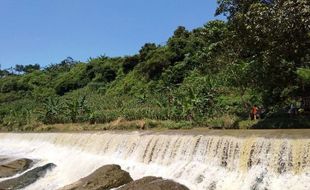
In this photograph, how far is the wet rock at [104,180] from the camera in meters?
17.0

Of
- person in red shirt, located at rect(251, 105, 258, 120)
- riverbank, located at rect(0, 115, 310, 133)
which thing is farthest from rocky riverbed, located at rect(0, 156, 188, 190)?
person in red shirt, located at rect(251, 105, 258, 120)

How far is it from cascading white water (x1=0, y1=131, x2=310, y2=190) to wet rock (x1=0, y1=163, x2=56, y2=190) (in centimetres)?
41

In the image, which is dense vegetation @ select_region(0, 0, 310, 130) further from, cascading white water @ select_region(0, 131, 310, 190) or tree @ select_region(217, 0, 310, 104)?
cascading white water @ select_region(0, 131, 310, 190)

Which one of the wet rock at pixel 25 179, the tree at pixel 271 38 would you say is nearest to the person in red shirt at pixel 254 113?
the tree at pixel 271 38

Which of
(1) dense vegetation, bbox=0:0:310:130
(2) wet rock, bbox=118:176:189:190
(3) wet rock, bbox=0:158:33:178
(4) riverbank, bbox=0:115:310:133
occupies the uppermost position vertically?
(1) dense vegetation, bbox=0:0:310:130

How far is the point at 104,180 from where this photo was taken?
17.2 m

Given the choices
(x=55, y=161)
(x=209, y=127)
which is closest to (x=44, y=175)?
(x=55, y=161)

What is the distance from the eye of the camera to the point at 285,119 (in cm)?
2148

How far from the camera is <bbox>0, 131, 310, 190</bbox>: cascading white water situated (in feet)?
49.6

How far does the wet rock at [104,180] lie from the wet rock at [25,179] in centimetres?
404

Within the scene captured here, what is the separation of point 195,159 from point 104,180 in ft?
12.0

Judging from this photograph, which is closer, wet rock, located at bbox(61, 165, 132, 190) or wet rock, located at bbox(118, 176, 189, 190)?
wet rock, located at bbox(118, 176, 189, 190)

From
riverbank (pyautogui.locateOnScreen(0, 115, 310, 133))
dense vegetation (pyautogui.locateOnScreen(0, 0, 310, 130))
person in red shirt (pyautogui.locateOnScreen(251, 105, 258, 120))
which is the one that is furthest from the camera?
person in red shirt (pyautogui.locateOnScreen(251, 105, 258, 120))

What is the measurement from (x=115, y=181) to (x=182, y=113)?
1226 centimetres
